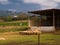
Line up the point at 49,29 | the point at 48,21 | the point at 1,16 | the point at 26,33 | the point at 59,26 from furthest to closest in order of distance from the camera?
the point at 1,16
the point at 48,21
the point at 59,26
the point at 49,29
the point at 26,33

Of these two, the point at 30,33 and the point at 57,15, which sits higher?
the point at 57,15

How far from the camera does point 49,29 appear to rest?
30.4 m

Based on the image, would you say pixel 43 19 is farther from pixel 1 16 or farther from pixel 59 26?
pixel 1 16

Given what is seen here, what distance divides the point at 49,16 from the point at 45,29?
794 centimetres

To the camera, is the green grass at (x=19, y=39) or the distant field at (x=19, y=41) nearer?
the distant field at (x=19, y=41)

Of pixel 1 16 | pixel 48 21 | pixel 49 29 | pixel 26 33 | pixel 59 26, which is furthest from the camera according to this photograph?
pixel 1 16

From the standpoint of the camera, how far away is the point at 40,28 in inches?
1199

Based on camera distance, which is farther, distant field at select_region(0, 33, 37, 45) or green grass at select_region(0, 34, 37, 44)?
green grass at select_region(0, 34, 37, 44)

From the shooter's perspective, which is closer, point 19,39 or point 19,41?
point 19,41

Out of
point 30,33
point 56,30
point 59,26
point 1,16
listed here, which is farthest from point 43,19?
point 1,16

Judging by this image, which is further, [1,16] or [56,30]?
[1,16]

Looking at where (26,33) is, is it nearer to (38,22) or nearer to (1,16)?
(38,22)

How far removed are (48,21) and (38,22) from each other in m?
1.83

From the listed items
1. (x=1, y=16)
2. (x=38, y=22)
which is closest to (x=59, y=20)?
(x=38, y=22)
